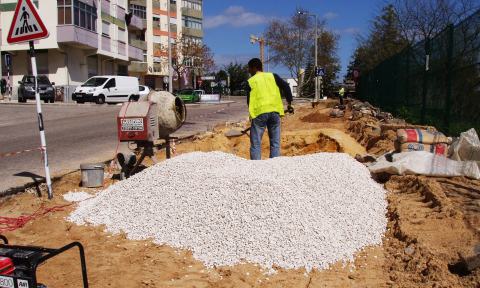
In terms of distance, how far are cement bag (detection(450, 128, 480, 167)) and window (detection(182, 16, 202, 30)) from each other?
75.1m

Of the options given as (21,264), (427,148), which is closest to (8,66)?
(427,148)

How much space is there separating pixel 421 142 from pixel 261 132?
2.48 m

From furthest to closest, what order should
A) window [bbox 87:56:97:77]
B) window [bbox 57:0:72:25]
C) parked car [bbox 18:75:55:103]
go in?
window [bbox 87:56:97:77] < window [bbox 57:0:72:25] < parked car [bbox 18:75:55:103]

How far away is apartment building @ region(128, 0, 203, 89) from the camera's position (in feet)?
202

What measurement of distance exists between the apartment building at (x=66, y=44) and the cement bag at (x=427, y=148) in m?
34.1

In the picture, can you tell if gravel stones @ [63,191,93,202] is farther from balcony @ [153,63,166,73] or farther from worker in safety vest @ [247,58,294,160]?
balcony @ [153,63,166,73]

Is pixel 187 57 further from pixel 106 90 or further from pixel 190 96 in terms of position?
pixel 106 90

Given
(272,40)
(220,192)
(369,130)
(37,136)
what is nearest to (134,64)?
(272,40)

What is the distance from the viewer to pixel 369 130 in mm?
12125

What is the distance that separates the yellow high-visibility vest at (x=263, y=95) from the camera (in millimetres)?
8391

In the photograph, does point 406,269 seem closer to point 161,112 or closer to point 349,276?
point 349,276

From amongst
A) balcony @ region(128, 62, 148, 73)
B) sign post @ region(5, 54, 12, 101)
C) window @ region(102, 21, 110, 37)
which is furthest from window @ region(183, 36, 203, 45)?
sign post @ region(5, 54, 12, 101)

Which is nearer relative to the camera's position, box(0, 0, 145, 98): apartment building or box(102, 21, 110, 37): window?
box(0, 0, 145, 98): apartment building

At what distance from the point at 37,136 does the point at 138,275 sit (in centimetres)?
1148
